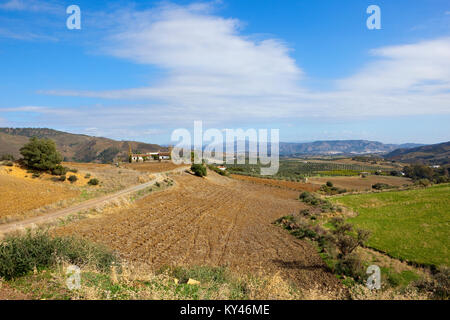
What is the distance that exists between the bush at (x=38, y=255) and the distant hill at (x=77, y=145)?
11393 cm

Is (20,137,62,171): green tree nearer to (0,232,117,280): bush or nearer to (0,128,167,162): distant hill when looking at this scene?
(0,232,117,280): bush

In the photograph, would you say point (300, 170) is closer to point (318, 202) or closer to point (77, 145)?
point (318, 202)

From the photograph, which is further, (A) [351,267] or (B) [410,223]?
(B) [410,223]

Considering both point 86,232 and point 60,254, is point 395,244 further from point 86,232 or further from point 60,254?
point 86,232

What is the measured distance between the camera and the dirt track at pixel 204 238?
11.8 m

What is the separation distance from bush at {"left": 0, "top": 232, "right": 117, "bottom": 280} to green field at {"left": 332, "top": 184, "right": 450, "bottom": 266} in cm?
1429

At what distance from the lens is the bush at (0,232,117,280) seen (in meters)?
6.42

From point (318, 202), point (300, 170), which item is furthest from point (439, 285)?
point (300, 170)

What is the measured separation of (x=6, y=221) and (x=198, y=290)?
15.1 meters

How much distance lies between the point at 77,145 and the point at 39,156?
459ft

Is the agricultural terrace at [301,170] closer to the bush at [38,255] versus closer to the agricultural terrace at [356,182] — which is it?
the agricultural terrace at [356,182]

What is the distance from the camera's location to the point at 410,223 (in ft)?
58.7

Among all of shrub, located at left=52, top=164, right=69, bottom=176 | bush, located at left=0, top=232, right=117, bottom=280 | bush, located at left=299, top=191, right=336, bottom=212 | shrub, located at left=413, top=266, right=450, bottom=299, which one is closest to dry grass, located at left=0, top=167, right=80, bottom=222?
shrub, located at left=52, top=164, right=69, bottom=176

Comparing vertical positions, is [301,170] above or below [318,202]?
below
